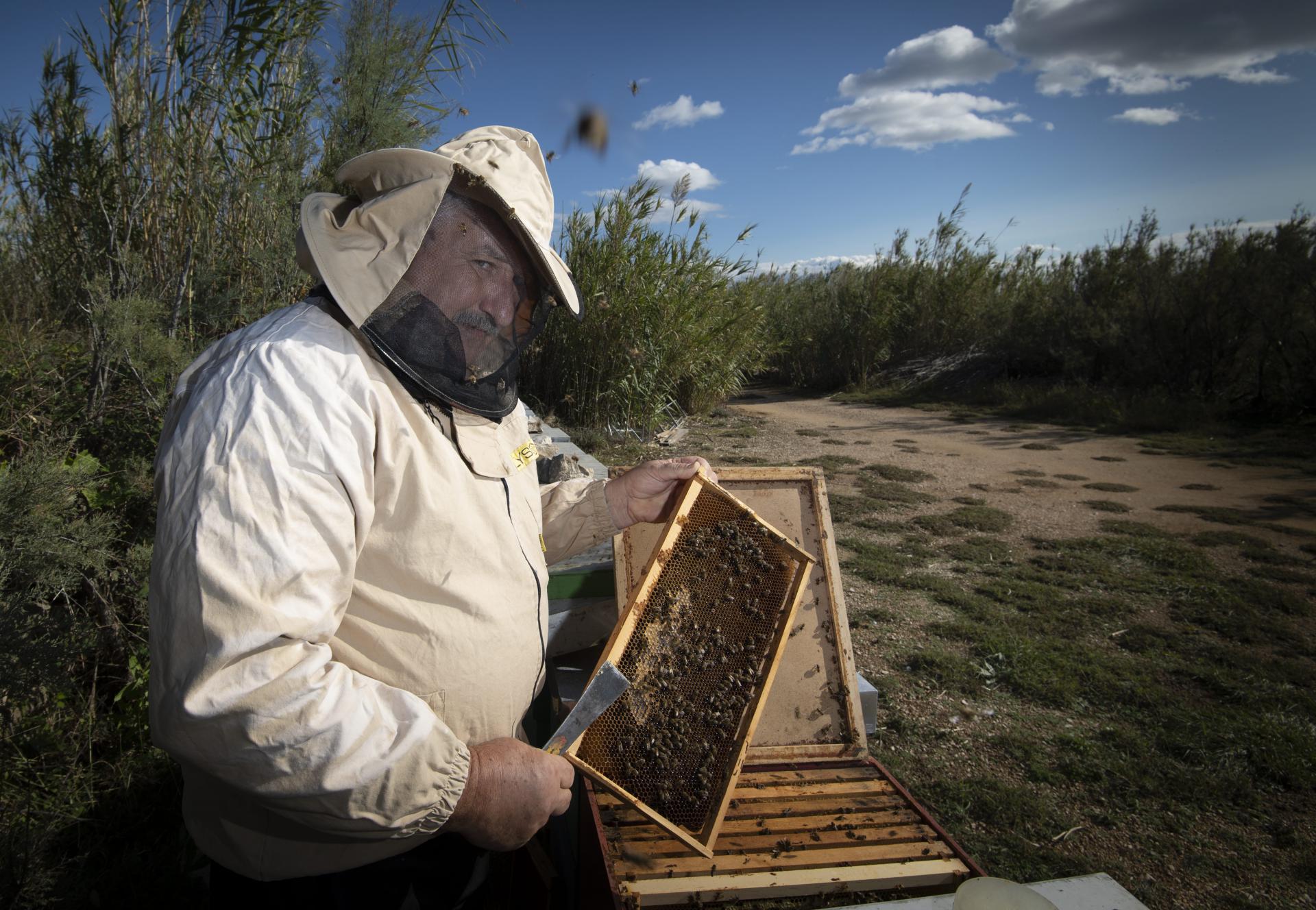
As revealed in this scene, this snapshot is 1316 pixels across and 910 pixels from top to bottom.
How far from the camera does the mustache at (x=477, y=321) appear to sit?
1.44m

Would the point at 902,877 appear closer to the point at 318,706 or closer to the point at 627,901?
the point at 627,901

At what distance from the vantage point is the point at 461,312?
1442 millimetres

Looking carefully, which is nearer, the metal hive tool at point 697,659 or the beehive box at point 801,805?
the beehive box at point 801,805

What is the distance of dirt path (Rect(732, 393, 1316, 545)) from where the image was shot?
643cm

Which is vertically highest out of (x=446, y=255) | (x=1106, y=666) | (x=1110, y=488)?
(x=446, y=255)

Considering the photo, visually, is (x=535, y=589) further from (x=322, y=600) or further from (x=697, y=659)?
(x=697, y=659)

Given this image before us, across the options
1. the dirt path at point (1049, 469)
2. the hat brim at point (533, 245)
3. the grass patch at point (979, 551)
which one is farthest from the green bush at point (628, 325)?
the hat brim at point (533, 245)

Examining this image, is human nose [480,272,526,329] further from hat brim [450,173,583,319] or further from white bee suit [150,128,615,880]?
white bee suit [150,128,615,880]

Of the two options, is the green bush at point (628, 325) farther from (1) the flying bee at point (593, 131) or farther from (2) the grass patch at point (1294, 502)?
(2) the grass patch at point (1294, 502)

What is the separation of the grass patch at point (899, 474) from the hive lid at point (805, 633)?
5424mm

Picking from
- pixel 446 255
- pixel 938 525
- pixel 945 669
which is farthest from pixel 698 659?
pixel 938 525

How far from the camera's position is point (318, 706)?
3.37 feet

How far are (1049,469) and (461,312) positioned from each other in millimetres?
8160

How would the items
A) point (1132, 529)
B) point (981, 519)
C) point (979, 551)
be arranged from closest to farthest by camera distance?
point (979, 551), point (1132, 529), point (981, 519)
